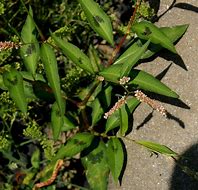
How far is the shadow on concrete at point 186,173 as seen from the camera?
7.22ft

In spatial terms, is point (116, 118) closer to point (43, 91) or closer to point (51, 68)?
point (43, 91)

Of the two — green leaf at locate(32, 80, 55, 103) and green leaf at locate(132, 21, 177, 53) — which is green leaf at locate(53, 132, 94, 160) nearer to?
green leaf at locate(32, 80, 55, 103)

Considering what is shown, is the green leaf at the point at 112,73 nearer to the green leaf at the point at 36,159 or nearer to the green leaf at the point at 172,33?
the green leaf at the point at 172,33

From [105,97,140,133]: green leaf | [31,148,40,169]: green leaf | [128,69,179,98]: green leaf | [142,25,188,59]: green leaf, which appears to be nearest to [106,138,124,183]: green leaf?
[105,97,140,133]: green leaf

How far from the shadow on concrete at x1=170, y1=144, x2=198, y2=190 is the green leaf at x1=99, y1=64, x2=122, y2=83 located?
0.52 m

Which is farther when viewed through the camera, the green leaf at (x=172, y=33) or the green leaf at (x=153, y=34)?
the green leaf at (x=172, y=33)

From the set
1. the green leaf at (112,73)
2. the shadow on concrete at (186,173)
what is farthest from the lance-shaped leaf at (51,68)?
the shadow on concrete at (186,173)

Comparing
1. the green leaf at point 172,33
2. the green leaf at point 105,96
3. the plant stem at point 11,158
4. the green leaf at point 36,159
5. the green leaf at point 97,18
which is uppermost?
the green leaf at point 97,18

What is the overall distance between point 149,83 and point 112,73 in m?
0.16

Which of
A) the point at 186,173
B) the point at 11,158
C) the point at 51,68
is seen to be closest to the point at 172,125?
the point at 186,173

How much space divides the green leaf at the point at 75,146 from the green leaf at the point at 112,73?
14.2 inches

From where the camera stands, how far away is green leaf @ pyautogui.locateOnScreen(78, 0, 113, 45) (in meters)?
1.94

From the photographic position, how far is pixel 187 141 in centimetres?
224

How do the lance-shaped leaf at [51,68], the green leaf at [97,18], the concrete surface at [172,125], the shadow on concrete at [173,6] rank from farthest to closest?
the shadow on concrete at [173,6] → the concrete surface at [172,125] → the green leaf at [97,18] → the lance-shaped leaf at [51,68]
